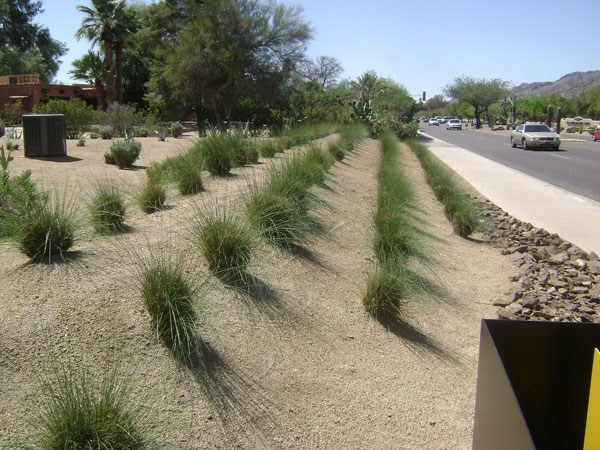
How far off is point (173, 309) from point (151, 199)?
3.42 m

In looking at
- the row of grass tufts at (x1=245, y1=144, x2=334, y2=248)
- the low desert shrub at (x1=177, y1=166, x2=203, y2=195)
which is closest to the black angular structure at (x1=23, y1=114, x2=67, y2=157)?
the low desert shrub at (x1=177, y1=166, x2=203, y2=195)

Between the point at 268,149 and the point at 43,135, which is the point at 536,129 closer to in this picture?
the point at 268,149

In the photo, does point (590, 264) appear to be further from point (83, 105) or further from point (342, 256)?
point (83, 105)

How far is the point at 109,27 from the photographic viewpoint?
39875mm

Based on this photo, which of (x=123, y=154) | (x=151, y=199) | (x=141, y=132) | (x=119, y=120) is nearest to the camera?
(x=151, y=199)

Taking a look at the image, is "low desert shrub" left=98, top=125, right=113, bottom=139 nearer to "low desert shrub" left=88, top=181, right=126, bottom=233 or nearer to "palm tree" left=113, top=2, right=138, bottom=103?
"low desert shrub" left=88, top=181, right=126, bottom=233

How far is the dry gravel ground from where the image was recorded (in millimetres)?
3684

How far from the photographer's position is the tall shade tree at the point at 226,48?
34469 millimetres

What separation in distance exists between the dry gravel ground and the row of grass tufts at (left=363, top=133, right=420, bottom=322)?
7.6 inches

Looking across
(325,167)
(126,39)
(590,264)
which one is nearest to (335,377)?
(590,264)

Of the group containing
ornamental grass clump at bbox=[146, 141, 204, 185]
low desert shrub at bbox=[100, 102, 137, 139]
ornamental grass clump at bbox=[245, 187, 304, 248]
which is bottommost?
ornamental grass clump at bbox=[245, 187, 304, 248]

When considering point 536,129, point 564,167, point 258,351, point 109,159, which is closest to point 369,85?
point 536,129

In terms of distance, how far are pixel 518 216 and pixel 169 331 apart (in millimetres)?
10084

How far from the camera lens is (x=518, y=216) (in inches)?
495
